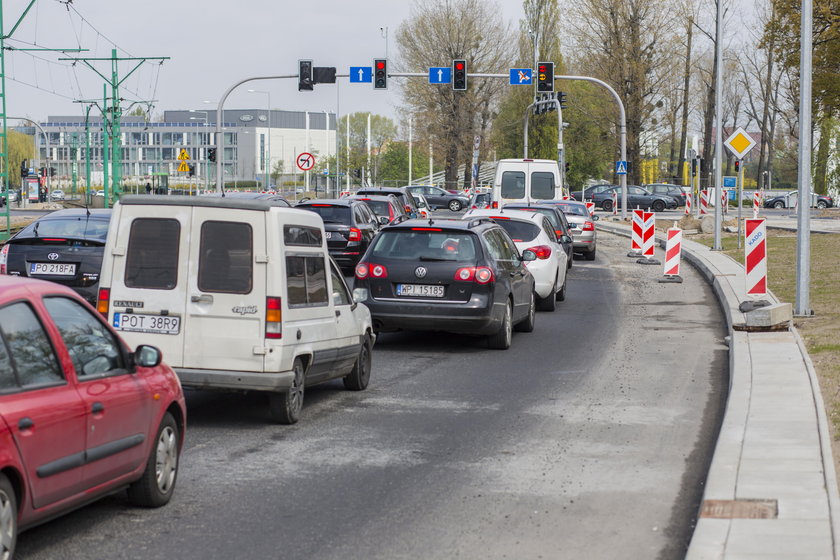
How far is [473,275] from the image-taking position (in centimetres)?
1458

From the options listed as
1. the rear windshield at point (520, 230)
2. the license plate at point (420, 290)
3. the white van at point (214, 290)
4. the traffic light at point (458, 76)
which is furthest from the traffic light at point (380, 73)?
the white van at point (214, 290)

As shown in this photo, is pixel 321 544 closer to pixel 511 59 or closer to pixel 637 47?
pixel 637 47

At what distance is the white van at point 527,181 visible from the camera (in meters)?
37.7

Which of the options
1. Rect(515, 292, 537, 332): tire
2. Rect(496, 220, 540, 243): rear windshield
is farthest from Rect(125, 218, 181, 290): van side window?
Rect(496, 220, 540, 243): rear windshield

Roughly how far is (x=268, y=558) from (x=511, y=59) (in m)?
78.3

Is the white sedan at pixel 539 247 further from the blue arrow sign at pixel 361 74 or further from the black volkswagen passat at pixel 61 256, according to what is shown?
the blue arrow sign at pixel 361 74

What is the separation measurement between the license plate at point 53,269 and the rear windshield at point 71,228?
0.43 meters

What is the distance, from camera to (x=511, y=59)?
8238cm

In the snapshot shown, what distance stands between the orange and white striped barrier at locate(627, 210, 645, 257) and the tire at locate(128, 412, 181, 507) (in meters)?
24.5

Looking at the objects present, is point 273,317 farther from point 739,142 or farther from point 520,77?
point 520,77

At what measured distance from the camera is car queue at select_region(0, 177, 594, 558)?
567cm

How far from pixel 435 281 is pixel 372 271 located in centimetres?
78

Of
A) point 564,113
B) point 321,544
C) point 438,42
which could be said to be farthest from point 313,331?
point 564,113

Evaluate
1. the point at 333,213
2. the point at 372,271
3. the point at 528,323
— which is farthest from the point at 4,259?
the point at 333,213
